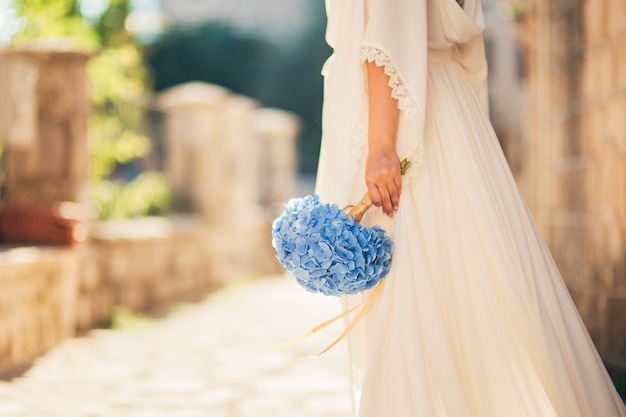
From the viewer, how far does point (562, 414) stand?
184 centimetres

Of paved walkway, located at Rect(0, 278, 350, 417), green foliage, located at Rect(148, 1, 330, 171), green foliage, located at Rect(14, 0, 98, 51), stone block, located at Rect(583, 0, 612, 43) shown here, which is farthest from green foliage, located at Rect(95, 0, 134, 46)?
green foliage, located at Rect(148, 1, 330, 171)

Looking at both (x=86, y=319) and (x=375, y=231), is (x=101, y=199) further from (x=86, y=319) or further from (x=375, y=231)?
(x=375, y=231)

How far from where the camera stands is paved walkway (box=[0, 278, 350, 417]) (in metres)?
3.43

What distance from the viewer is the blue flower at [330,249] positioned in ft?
6.03

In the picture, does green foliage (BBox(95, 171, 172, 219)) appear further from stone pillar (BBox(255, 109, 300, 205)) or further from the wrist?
stone pillar (BBox(255, 109, 300, 205))

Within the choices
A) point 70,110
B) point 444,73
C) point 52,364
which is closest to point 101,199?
point 70,110

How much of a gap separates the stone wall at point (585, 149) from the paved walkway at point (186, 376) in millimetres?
1525

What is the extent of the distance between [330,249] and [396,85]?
1.63 ft

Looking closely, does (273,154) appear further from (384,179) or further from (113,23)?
(384,179)

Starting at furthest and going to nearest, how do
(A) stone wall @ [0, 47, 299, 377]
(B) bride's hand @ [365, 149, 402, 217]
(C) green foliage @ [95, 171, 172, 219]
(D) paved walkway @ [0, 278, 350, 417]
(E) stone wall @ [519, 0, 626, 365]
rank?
(C) green foliage @ [95, 171, 172, 219] < (A) stone wall @ [0, 47, 299, 377] < (E) stone wall @ [519, 0, 626, 365] < (D) paved walkway @ [0, 278, 350, 417] < (B) bride's hand @ [365, 149, 402, 217]

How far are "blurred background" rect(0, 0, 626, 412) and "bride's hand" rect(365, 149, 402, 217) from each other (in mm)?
2124

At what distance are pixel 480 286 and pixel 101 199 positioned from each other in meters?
6.21

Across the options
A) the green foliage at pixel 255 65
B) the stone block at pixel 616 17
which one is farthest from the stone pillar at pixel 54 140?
the green foliage at pixel 255 65

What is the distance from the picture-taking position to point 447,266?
1.96 meters
